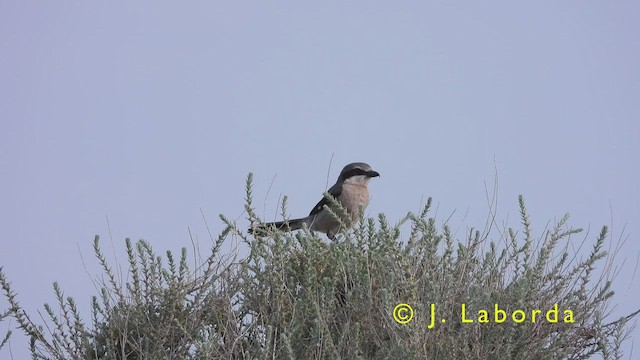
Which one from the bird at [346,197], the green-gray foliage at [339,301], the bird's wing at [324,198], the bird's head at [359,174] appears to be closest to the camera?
the green-gray foliage at [339,301]

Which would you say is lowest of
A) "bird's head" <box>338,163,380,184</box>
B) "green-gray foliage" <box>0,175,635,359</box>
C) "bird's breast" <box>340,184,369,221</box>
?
"green-gray foliage" <box>0,175,635,359</box>

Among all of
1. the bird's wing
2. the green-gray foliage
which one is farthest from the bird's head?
the green-gray foliage

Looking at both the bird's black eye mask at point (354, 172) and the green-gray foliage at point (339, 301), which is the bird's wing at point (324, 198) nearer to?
the bird's black eye mask at point (354, 172)

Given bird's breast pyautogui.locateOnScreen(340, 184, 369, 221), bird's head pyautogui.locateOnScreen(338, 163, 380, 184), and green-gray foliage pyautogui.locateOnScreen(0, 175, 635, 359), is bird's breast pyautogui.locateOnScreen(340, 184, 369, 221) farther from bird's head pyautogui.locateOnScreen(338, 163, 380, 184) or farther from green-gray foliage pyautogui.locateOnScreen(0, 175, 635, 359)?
green-gray foliage pyautogui.locateOnScreen(0, 175, 635, 359)

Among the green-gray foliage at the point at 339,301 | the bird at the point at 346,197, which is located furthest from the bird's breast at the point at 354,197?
the green-gray foliage at the point at 339,301

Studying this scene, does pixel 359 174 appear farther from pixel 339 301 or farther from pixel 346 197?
pixel 339 301

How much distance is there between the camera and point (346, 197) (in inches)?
388

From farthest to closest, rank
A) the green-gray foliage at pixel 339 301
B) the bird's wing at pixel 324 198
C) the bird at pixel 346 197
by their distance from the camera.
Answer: the bird's wing at pixel 324 198 < the bird at pixel 346 197 < the green-gray foliage at pixel 339 301

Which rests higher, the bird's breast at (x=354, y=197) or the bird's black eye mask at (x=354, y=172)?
the bird's black eye mask at (x=354, y=172)

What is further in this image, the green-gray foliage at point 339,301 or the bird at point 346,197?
the bird at point 346,197

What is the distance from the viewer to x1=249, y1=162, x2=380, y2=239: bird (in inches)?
386

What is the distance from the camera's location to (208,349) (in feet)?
17.4

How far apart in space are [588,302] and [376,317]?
1.46m

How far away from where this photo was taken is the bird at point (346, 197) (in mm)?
9797
